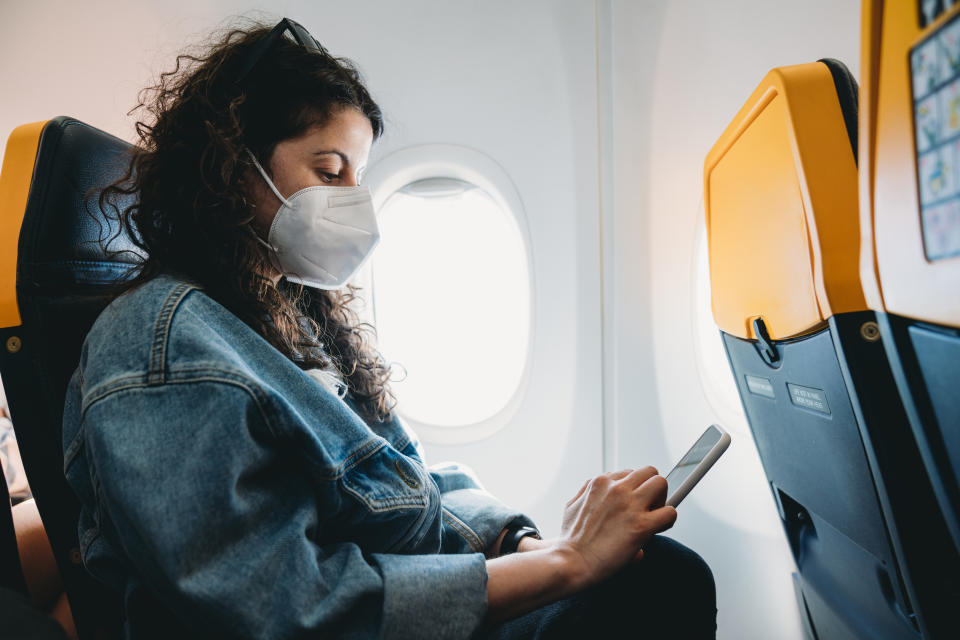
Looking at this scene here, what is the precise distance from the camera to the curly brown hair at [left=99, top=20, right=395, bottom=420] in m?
0.95

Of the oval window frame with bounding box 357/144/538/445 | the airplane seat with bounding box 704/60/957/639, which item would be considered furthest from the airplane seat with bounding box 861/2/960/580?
the oval window frame with bounding box 357/144/538/445

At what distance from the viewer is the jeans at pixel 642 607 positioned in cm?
89

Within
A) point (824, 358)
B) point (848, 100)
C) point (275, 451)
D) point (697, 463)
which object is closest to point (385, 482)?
point (275, 451)

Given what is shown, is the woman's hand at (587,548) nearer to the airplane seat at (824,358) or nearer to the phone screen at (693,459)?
the phone screen at (693,459)

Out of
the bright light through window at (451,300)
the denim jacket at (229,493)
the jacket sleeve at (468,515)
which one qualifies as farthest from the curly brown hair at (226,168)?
the bright light through window at (451,300)

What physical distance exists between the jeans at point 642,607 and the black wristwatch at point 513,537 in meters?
0.21

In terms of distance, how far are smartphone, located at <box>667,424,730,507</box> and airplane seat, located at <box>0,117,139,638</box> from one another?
3.42 ft

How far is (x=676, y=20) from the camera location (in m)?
1.77

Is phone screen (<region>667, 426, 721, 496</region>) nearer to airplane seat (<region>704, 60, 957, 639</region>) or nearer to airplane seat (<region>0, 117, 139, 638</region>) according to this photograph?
airplane seat (<region>704, 60, 957, 639</region>)

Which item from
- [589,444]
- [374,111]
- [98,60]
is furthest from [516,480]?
[98,60]

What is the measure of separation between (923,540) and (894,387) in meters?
0.22

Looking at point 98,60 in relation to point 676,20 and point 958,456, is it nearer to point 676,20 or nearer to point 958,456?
point 676,20

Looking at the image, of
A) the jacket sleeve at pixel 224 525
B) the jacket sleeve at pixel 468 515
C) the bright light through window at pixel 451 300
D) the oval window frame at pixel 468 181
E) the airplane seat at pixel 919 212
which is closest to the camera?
the airplane seat at pixel 919 212

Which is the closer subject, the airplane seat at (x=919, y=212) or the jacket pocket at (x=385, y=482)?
the airplane seat at (x=919, y=212)
